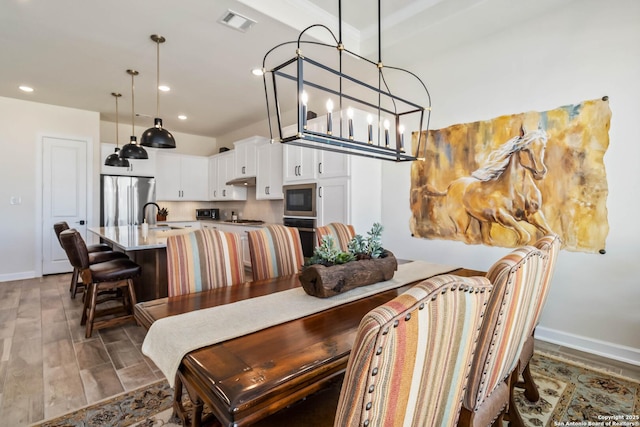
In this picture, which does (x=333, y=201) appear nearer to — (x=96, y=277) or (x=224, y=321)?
(x=96, y=277)

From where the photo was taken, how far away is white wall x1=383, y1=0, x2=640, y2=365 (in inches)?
88.7

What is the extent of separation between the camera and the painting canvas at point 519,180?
2.39 metres

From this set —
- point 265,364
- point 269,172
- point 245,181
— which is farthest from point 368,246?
point 245,181

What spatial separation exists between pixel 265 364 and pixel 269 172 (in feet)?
14.0

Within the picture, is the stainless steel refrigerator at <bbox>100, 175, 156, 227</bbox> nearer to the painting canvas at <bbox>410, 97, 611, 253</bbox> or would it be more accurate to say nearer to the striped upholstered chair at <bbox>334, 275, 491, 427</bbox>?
the painting canvas at <bbox>410, 97, 611, 253</bbox>

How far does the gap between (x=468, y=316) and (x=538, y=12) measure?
301 cm

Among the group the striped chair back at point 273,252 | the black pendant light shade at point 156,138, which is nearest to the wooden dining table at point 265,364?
the striped chair back at point 273,252

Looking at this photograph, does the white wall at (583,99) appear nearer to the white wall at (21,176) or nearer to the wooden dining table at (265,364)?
the wooden dining table at (265,364)

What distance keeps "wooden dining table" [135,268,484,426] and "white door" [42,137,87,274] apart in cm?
504

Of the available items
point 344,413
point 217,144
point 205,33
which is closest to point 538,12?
point 205,33

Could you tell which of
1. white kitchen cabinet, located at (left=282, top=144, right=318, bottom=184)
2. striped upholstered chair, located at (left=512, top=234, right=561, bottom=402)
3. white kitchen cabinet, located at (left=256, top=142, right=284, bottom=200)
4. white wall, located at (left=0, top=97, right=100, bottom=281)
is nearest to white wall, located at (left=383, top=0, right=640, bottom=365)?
striped upholstered chair, located at (left=512, top=234, right=561, bottom=402)

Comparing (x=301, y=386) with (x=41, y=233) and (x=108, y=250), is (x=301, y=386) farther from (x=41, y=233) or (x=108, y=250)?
(x=41, y=233)

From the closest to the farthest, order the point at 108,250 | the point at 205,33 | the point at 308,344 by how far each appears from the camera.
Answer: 1. the point at 308,344
2. the point at 205,33
3. the point at 108,250

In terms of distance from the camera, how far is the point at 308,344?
102 cm
